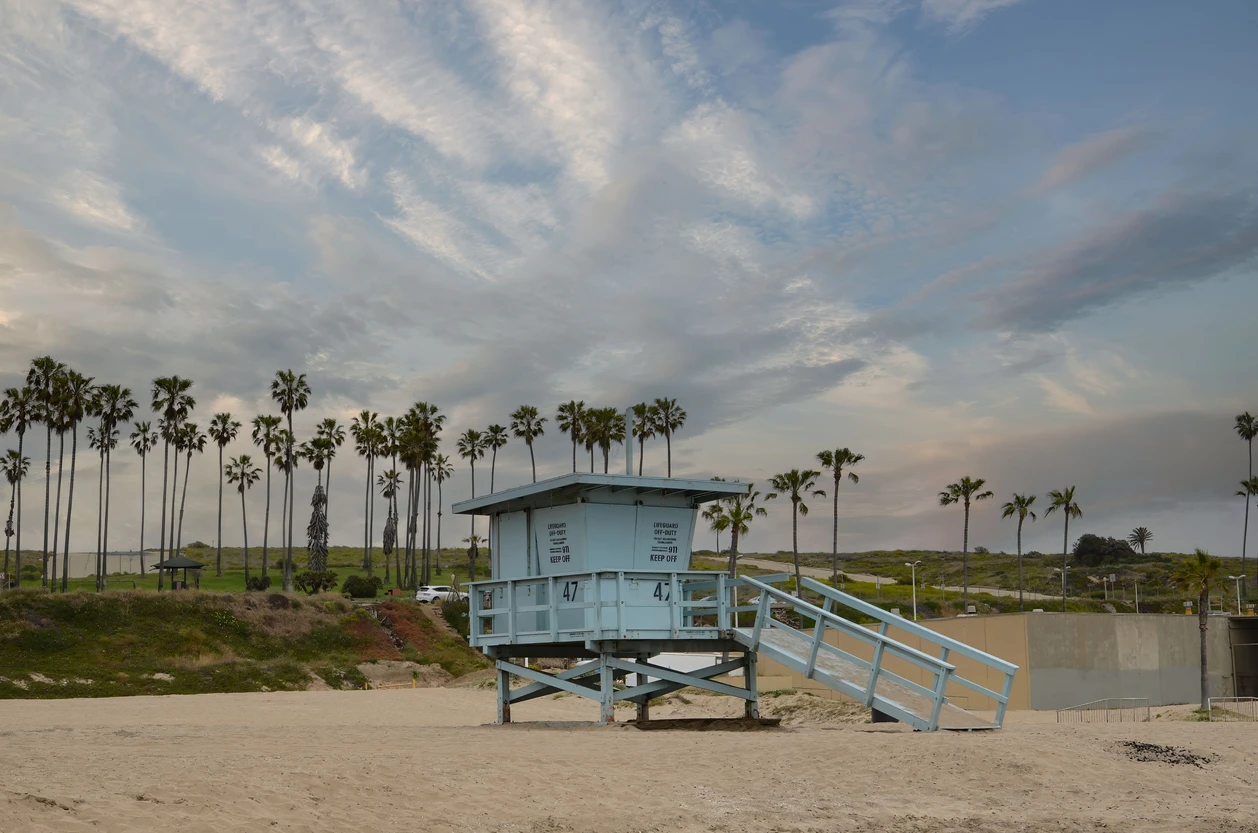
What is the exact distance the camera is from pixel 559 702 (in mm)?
41375

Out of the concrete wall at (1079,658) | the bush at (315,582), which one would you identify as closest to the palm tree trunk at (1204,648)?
the concrete wall at (1079,658)

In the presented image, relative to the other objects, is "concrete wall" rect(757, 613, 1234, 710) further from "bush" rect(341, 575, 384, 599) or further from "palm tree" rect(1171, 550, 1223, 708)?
"bush" rect(341, 575, 384, 599)

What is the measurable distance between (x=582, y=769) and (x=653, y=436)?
80993 millimetres

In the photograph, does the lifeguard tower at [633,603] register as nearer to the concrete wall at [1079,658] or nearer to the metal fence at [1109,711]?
the metal fence at [1109,711]

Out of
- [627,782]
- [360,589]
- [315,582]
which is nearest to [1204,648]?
[627,782]

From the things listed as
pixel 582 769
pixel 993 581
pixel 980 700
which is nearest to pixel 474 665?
pixel 980 700

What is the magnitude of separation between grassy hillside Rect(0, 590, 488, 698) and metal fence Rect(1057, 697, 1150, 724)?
103 feet

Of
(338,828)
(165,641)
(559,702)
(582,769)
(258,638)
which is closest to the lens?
(338,828)

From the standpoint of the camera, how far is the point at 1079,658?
38.2 meters

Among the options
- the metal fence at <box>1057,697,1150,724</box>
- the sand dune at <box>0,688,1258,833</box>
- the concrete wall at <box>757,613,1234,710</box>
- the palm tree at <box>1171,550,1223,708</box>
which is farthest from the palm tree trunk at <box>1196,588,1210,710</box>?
the sand dune at <box>0,688,1258,833</box>

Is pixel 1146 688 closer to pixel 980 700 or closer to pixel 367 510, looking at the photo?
pixel 980 700

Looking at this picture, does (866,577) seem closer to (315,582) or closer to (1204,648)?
(315,582)

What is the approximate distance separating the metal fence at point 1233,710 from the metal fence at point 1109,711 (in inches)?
74.8

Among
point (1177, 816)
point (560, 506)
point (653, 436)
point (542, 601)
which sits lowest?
point (1177, 816)
